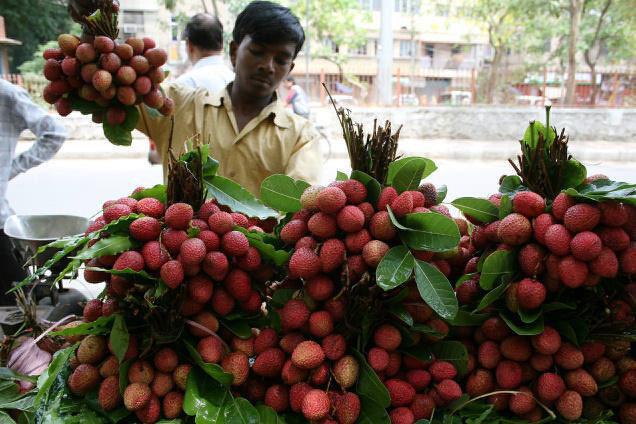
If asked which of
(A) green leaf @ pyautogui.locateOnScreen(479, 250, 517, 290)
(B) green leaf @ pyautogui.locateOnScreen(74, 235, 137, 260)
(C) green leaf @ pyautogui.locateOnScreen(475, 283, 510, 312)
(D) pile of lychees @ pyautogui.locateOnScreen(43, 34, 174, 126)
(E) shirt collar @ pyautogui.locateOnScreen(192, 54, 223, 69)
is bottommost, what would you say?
(C) green leaf @ pyautogui.locateOnScreen(475, 283, 510, 312)

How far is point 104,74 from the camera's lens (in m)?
1.41

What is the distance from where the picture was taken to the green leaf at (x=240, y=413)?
1007 millimetres

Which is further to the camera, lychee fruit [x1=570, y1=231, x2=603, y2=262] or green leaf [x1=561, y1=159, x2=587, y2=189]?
green leaf [x1=561, y1=159, x2=587, y2=189]

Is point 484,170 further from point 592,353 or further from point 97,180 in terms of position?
point 592,353

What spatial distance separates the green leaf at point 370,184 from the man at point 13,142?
1.97m

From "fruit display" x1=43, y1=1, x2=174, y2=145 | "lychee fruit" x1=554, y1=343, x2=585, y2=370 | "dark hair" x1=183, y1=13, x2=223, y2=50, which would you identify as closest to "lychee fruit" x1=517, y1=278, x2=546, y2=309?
"lychee fruit" x1=554, y1=343, x2=585, y2=370

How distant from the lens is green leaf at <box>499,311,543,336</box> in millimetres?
1028

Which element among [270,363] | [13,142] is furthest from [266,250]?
[13,142]

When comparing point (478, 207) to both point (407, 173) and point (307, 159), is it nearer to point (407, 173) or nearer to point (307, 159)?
point (407, 173)

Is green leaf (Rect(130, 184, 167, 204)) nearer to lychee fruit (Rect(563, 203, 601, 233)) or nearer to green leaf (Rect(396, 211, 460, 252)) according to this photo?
green leaf (Rect(396, 211, 460, 252))

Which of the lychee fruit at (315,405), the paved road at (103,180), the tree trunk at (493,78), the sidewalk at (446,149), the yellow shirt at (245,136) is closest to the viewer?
the lychee fruit at (315,405)

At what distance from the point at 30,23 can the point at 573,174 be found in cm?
1553

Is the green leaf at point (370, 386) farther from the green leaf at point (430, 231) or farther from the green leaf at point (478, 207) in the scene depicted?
the green leaf at point (478, 207)

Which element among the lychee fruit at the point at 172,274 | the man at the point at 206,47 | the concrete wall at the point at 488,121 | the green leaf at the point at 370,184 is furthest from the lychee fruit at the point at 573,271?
the concrete wall at the point at 488,121
